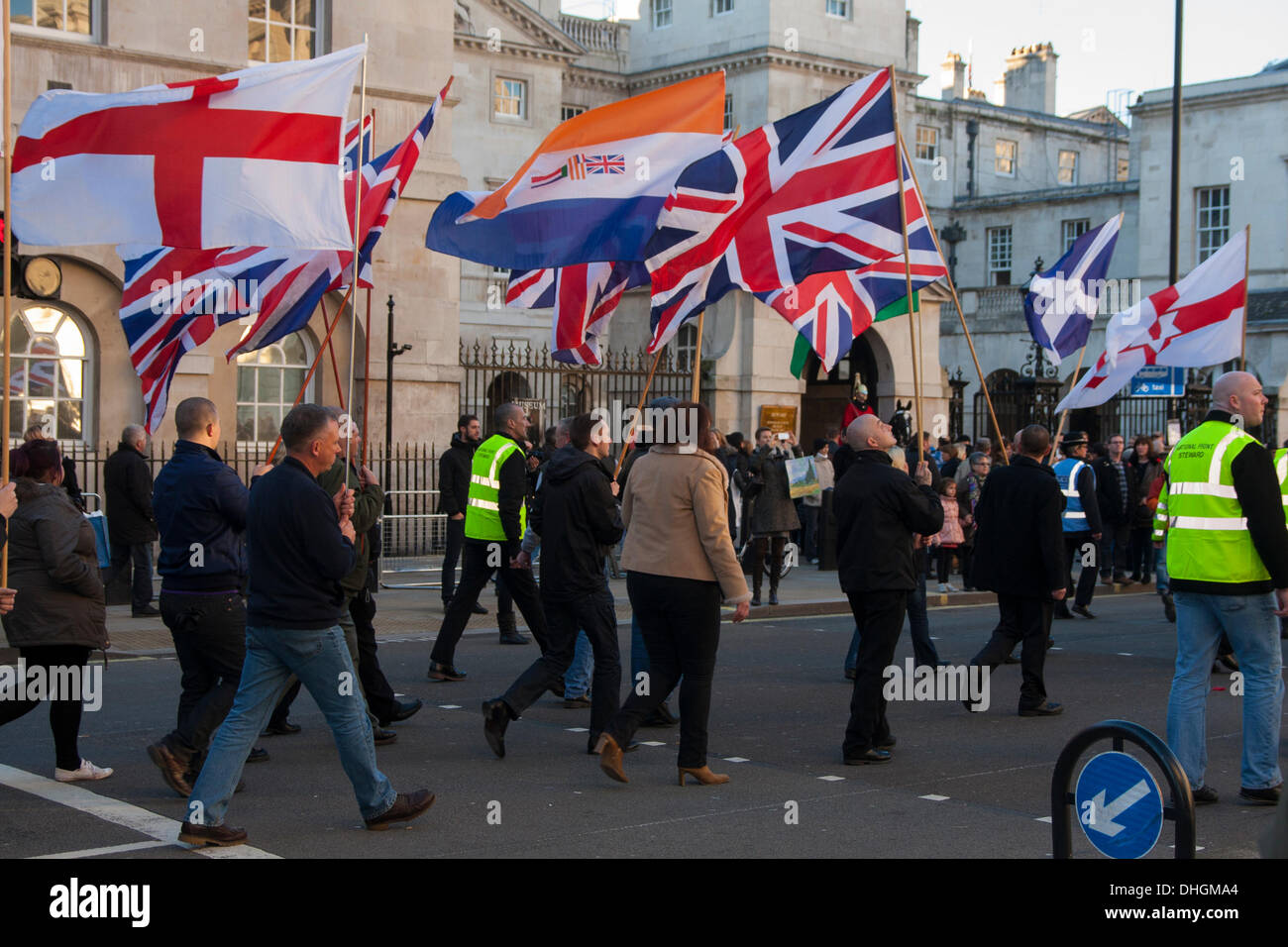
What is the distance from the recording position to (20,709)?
7.55 m

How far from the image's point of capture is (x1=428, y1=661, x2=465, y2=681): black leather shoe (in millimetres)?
11188

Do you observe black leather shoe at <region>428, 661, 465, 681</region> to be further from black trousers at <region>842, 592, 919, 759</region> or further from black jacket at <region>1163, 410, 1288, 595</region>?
black jacket at <region>1163, 410, 1288, 595</region>

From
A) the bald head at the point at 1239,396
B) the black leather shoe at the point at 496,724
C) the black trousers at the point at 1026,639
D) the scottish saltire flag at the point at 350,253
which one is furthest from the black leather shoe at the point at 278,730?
the bald head at the point at 1239,396

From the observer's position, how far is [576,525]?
895 centimetres

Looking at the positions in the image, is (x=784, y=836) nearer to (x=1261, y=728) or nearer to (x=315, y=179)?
(x=1261, y=728)

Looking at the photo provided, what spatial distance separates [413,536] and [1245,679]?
48.7 feet

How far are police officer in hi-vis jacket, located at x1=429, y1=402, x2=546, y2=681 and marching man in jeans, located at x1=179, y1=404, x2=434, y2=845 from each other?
13.7 feet

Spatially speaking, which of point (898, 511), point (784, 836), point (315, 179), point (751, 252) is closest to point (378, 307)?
point (751, 252)

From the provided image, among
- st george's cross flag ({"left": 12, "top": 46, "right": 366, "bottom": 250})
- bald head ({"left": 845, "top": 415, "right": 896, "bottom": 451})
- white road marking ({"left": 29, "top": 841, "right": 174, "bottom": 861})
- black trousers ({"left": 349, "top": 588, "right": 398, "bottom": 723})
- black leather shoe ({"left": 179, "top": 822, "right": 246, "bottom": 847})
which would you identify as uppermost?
st george's cross flag ({"left": 12, "top": 46, "right": 366, "bottom": 250})

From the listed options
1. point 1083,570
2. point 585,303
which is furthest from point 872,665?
point 1083,570

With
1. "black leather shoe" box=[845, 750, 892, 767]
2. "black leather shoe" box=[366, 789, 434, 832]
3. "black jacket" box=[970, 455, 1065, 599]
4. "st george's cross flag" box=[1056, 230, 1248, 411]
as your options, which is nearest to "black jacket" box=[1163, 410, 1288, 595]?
"black leather shoe" box=[845, 750, 892, 767]

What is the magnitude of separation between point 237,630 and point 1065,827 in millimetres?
4489
